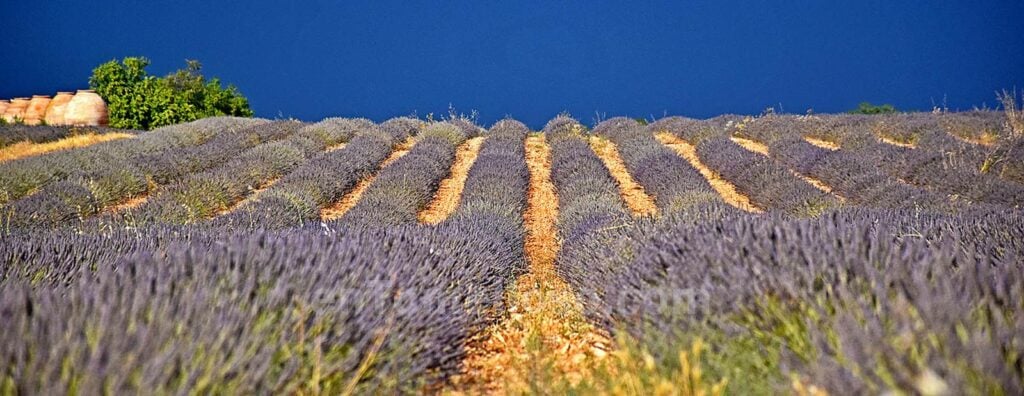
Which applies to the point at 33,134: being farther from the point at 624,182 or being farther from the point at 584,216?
the point at 584,216

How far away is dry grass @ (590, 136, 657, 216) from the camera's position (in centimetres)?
809

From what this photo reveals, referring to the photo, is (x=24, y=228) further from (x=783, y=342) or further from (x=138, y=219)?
(x=783, y=342)

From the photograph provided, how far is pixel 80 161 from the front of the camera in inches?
395

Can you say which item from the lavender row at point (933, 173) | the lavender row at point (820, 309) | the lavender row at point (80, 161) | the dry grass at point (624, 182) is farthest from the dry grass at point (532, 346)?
the lavender row at point (80, 161)

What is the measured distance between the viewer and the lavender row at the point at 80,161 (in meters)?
8.33

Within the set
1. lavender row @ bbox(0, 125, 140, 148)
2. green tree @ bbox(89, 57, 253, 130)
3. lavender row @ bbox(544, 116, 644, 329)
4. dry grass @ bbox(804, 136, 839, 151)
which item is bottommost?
lavender row @ bbox(544, 116, 644, 329)

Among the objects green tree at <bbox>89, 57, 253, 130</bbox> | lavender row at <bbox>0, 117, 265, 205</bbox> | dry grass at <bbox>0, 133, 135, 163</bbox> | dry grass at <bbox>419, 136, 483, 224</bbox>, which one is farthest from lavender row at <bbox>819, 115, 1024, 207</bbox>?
green tree at <bbox>89, 57, 253, 130</bbox>

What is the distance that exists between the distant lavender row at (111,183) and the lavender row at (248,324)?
4.72 m

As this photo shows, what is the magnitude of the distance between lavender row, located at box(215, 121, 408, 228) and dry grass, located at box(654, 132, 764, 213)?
13.2 feet

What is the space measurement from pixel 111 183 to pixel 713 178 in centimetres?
789

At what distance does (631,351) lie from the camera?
6.56 feet

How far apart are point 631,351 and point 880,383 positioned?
0.86m

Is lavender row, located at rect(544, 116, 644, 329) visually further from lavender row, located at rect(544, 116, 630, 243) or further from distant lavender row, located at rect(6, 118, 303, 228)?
distant lavender row, located at rect(6, 118, 303, 228)

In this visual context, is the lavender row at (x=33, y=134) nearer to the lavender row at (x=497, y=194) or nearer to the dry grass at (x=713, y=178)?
the lavender row at (x=497, y=194)
